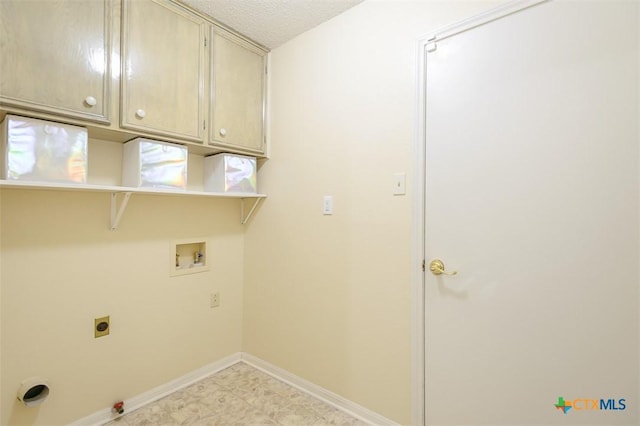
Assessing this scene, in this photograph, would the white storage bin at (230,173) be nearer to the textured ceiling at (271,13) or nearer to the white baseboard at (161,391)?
the textured ceiling at (271,13)

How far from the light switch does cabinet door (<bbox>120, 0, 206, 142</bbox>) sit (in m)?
1.20

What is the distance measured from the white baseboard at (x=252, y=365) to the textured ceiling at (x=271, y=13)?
93.3 inches

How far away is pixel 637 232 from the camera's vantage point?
108 centimetres

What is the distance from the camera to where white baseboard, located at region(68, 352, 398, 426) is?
1.73 meters

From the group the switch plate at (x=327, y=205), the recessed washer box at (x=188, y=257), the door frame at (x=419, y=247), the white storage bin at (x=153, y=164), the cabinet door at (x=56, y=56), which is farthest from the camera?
the recessed washer box at (x=188, y=257)

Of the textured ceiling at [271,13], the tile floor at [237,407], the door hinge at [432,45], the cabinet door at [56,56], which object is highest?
the textured ceiling at [271,13]

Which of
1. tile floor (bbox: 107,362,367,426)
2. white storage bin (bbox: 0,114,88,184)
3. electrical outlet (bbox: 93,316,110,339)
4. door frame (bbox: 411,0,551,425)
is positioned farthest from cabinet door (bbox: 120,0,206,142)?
tile floor (bbox: 107,362,367,426)

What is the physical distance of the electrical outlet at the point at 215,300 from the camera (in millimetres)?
2316

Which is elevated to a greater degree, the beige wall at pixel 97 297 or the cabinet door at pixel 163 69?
the cabinet door at pixel 163 69

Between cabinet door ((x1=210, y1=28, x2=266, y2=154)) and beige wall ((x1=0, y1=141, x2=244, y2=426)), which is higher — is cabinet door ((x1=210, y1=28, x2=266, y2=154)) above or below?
above

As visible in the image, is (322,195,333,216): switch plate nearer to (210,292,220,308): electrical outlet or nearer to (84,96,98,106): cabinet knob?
(210,292,220,308): electrical outlet

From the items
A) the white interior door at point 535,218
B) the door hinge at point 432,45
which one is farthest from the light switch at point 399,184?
the door hinge at point 432,45

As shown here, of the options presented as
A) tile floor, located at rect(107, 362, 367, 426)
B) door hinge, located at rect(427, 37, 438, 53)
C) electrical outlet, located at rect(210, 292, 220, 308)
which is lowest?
tile floor, located at rect(107, 362, 367, 426)

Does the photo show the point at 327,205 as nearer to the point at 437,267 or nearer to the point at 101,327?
the point at 437,267
